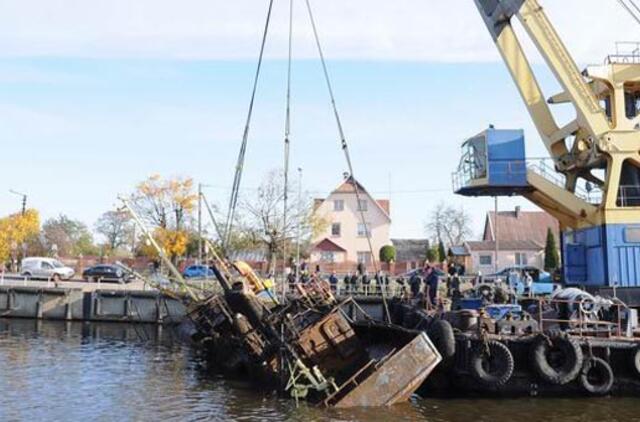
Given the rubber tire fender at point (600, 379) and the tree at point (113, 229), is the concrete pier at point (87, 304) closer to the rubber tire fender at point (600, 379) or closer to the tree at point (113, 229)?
the rubber tire fender at point (600, 379)

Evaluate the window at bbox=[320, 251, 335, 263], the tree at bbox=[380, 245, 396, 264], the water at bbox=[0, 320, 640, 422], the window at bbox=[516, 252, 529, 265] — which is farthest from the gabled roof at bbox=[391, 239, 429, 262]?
the water at bbox=[0, 320, 640, 422]

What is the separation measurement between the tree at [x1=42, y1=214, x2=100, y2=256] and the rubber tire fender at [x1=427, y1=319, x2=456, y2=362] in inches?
3310

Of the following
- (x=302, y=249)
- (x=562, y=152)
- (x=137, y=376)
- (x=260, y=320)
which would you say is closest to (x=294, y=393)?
(x=260, y=320)

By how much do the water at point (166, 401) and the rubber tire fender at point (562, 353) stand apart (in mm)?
693

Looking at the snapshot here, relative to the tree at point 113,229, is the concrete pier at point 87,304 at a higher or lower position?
lower

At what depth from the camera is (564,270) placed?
30438 mm

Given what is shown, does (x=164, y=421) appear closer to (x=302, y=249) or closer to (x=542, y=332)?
(x=542, y=332)

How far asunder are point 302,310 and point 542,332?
21.9 ft

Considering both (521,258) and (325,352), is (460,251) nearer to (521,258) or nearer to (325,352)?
(521,258)

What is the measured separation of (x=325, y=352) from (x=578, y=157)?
57.4 feet

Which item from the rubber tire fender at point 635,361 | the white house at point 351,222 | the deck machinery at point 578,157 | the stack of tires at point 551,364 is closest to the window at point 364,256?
the white house at point 351,222

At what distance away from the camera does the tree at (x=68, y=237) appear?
10650 cm

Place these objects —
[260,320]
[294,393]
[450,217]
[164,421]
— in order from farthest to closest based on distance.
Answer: [450,217] → [260,320] → [294,393] → [164,421]

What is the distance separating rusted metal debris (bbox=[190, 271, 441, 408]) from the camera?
16922 millimetres
